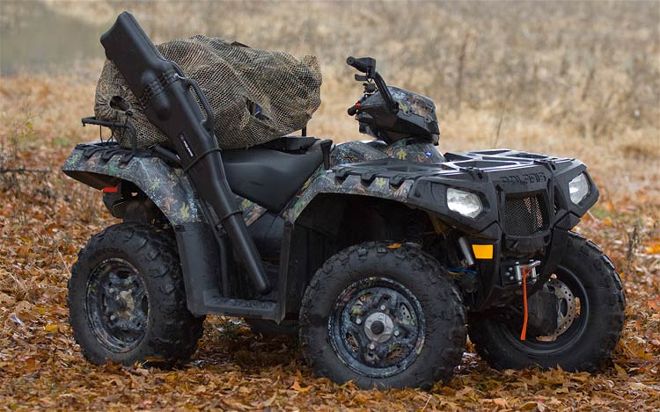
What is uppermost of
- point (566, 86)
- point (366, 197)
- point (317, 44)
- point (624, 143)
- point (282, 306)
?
point (317, 44)

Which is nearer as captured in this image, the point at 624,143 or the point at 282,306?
the point at 282,306

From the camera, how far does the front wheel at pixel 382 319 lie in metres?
5.40

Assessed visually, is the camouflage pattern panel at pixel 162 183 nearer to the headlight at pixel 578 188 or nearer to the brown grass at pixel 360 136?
the brown grass at pixel 360 136

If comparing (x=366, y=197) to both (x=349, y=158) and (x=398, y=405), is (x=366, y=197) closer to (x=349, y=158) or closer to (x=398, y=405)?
(x=349, y=158)

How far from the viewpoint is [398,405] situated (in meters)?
5.26

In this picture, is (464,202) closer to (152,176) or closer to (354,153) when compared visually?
(354,153)

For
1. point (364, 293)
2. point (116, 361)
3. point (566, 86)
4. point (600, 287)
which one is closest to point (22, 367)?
point (116, 361)

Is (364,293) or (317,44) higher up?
(317,44)

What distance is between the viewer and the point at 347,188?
5516 mm

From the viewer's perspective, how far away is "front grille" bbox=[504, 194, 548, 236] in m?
5.71

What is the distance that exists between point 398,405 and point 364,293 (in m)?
0.62

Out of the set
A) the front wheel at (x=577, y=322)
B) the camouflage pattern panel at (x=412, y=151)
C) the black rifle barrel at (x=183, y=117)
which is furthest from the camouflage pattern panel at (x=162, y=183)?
the front wheel at (x=577, y=322)

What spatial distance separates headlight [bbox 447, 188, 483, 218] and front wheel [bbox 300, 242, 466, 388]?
31 centimetres

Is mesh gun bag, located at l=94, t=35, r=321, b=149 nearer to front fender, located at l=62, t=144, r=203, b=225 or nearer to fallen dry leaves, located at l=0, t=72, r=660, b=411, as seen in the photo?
front fender, located at l=62, t=144, r=203, b=225
